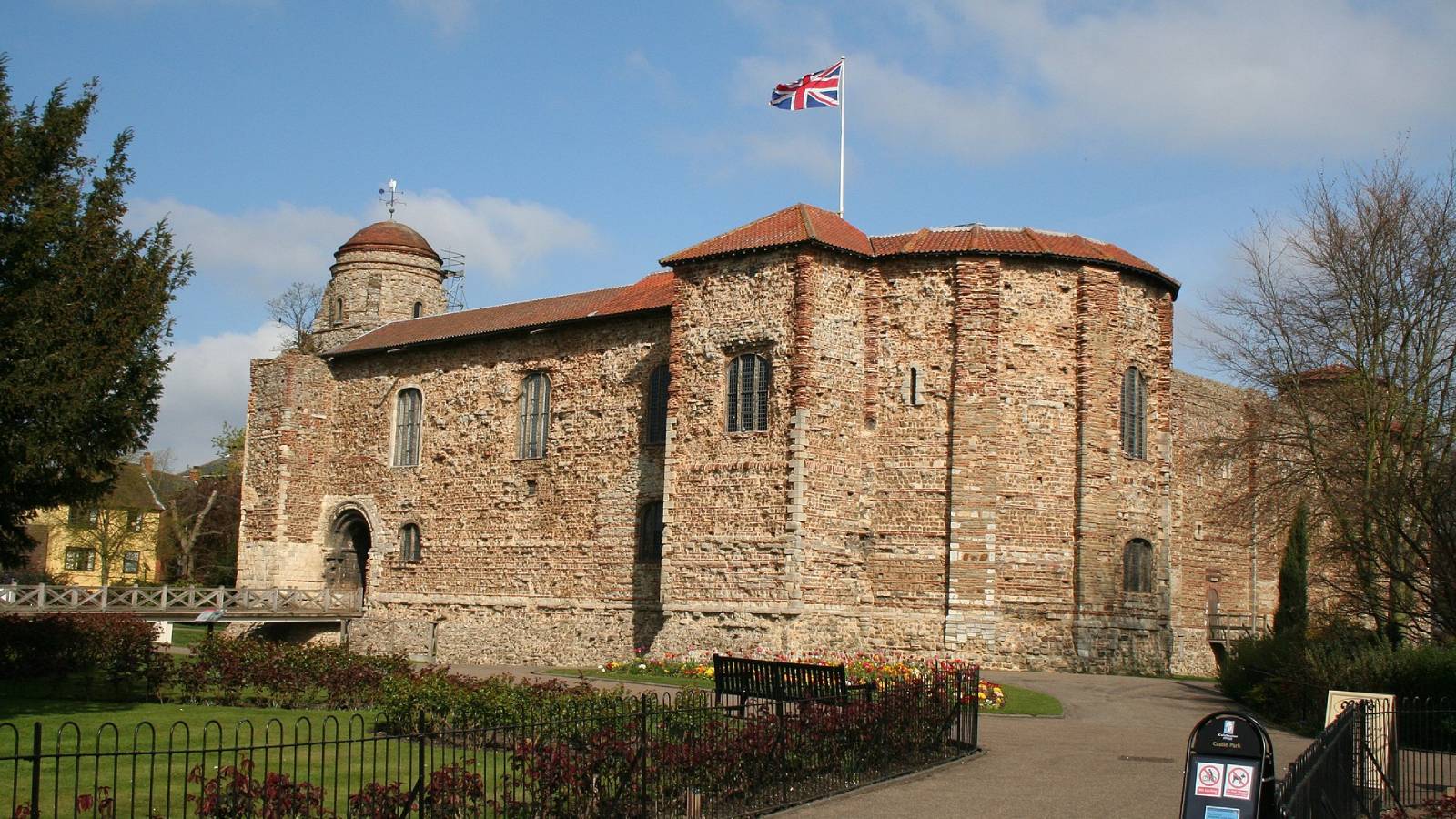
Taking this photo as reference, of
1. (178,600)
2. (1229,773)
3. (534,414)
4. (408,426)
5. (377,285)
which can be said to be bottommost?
(178,600)

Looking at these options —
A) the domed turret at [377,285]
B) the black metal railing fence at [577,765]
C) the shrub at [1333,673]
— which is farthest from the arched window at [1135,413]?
the domed turret at [377,285]

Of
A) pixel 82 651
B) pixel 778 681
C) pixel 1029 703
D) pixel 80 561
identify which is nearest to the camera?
pixel 778 681

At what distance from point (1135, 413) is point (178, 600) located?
2525 cm

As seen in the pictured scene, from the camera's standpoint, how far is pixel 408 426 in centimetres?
3828

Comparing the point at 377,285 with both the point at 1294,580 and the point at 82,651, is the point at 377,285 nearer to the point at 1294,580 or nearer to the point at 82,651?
the point at 82,651

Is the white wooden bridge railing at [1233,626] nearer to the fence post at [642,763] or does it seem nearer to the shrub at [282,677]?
the shrub at [282,677]

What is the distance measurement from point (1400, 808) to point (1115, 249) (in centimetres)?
2006

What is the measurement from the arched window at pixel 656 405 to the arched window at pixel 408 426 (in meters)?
8.78

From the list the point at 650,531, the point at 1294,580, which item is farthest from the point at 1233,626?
the point at 650,531

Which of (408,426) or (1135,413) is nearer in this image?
(1135,413)

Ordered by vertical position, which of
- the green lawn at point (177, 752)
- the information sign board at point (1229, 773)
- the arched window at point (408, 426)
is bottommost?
the green lawn at point (177, 752)

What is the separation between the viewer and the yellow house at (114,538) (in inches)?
2283

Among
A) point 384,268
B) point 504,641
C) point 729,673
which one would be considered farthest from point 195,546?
point 729,673

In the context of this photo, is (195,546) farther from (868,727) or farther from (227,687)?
(868,727)
